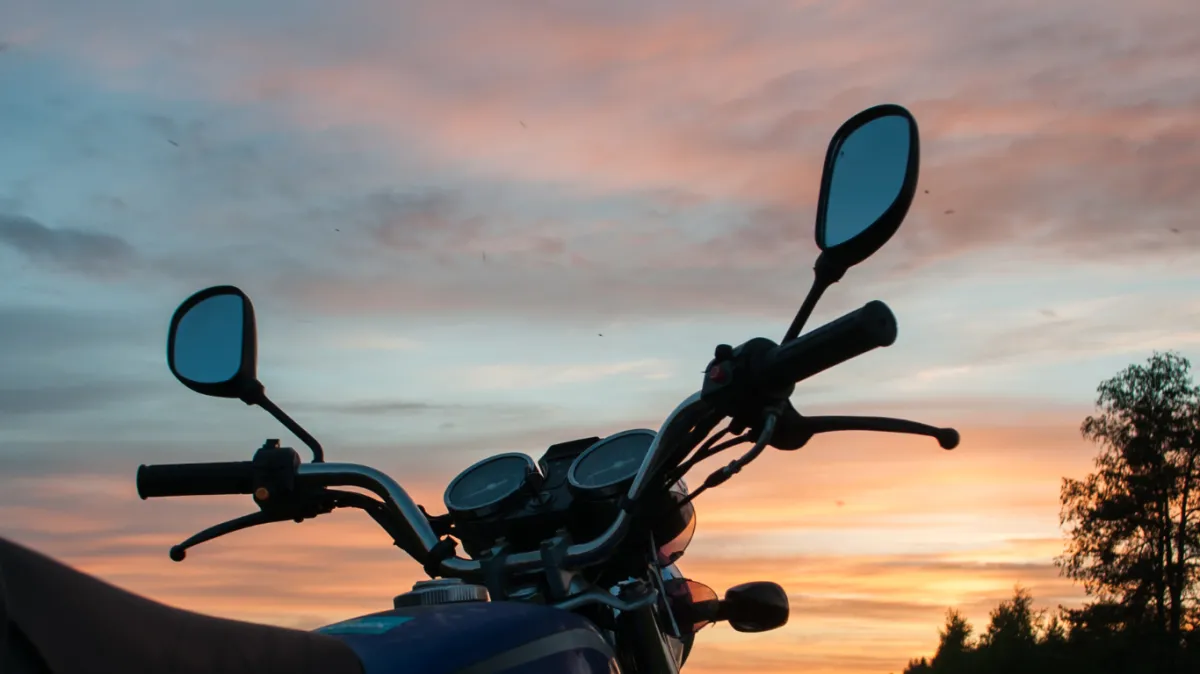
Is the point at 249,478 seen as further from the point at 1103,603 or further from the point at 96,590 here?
the point at 1103,603

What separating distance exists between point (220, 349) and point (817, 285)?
1.71 meters

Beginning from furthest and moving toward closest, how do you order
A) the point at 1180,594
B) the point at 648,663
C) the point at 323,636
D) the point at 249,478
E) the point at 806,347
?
the point at 1180,594, the point at 249,478, the point at 648,663, the point at 806,347, the point at 323,636

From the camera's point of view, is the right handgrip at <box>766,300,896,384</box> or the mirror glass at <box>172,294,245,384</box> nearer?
the right handgrip at <box>766,300,896,384</box>

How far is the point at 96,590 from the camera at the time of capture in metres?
1.42

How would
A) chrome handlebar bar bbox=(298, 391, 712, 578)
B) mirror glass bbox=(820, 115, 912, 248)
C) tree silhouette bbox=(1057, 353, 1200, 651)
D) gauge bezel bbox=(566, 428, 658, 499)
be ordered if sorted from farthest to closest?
1. tree silhouette bbox=(1057, 353, 1200, 651)
2. gauge bezel bbox=(566, 428, 658, 499)
3. chrome handlebar bar bbox=(298, 391, 712, 578)
4. mirror glass bbox=(820, 115, 912, 248)

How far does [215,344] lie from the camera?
3.39 m

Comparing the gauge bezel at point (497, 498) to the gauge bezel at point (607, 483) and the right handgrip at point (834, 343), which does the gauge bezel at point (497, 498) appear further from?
the right handgrip at point (834, 343)

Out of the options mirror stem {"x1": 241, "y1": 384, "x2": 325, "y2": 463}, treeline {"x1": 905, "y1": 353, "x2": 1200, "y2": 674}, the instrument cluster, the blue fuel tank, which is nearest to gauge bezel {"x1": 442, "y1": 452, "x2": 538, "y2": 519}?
the instrument cluster

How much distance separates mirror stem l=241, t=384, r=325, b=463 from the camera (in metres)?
3.31

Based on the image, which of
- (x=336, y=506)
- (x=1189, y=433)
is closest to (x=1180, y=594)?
(x=1189, y=433)

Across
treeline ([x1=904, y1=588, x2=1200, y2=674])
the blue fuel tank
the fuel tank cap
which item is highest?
treeline ([x1=904, y1=588, x2=1200, y2=674])

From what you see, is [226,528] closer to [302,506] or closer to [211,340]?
[302,506]

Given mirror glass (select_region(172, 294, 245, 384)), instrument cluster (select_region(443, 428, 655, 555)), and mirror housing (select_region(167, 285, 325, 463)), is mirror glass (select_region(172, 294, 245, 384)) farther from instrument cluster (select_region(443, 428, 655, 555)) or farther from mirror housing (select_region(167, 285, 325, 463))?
instrument cluster (select_region(443, 428, 655, 555))

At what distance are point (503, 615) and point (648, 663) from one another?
0.74 m
